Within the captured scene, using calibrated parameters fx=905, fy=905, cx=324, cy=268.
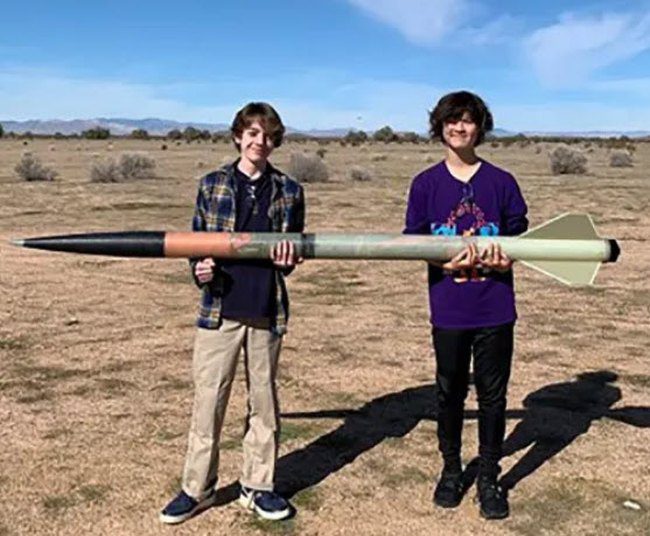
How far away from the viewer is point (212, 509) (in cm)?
546

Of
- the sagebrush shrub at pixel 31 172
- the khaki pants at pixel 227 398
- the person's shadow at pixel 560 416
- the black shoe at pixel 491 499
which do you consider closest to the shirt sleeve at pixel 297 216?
the khaki pants at pixel 227 398

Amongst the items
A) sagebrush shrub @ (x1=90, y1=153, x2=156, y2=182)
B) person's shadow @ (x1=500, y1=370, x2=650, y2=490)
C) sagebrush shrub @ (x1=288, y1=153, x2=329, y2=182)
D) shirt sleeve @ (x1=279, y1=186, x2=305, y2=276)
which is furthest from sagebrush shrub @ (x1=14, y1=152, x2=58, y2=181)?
shirt sleeve @ (x1=279, y1=186, x2=305, y2=276)

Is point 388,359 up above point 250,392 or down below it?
below

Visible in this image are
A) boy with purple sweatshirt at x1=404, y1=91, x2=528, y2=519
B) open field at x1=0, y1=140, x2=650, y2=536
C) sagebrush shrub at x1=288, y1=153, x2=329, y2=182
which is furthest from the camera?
sagebrush shrub at x1=288, y1=153, x2=329, y2=182

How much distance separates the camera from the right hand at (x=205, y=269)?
496cm

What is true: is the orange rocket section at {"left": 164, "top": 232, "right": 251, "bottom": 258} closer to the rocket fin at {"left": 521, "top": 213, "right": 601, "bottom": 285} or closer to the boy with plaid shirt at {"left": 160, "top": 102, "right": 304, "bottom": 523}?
the boy with plaid shirt at {"left": 160, "top": 102, "right": 304, "bottom": 523}

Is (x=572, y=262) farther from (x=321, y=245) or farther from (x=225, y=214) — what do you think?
(x=225, y=214)

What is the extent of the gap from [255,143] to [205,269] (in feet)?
2.42

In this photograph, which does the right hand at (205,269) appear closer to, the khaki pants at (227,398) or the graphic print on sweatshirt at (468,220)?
the khaki pants at (227,398)

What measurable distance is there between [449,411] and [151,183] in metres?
26.3

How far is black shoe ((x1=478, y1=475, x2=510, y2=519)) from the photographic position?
5434mm

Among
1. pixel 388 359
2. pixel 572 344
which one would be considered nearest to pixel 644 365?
pixel 572 344

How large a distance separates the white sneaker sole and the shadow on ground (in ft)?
0.60

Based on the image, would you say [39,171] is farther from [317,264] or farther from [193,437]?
[193,437]
